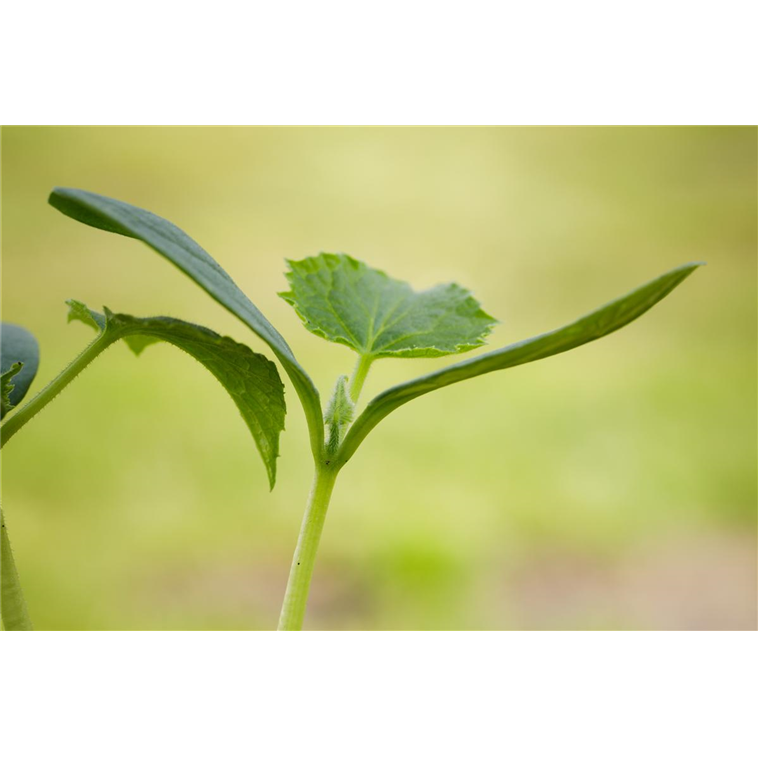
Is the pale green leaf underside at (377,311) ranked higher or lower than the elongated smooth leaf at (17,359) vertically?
higher

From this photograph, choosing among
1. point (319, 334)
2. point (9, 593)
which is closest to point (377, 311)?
point (319, 334)

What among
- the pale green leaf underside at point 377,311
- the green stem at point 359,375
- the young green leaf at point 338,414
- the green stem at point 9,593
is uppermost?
the pale green leaf underside at point 377,311

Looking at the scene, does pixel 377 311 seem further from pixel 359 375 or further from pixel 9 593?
pixel 9 593

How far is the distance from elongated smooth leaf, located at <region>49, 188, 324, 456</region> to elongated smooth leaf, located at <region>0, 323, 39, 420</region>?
0.05 metres

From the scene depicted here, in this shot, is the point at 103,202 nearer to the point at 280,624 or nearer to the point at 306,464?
the point at 280,624

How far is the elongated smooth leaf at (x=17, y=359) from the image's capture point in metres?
0.24

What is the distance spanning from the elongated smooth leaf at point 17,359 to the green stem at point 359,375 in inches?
3.9

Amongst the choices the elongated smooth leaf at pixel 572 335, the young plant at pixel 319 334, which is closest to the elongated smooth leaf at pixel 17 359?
the young plant at pixel 319 334

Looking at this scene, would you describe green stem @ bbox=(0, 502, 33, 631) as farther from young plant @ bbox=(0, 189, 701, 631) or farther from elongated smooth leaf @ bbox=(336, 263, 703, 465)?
elongated smooth leaf @ bbox=(336, 263, 703, 465)

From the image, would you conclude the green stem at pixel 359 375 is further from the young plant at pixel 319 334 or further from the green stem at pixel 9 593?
the green stem at pixel 9 593

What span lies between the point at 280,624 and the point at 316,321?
0.11 m

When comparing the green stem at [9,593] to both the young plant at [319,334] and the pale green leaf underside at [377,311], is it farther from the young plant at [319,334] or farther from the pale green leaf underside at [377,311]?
the pale green leaf underside at [377,311]

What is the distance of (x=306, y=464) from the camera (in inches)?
61.8

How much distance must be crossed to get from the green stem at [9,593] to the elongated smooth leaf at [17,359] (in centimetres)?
4
